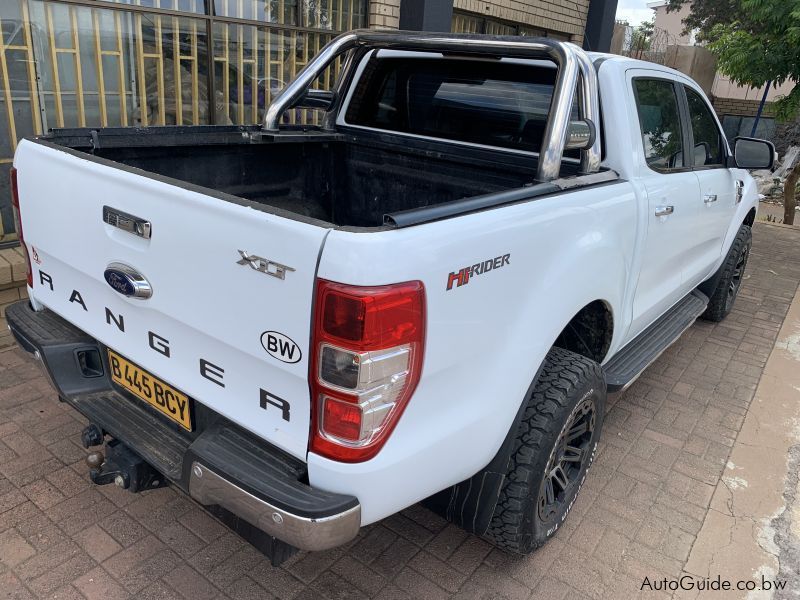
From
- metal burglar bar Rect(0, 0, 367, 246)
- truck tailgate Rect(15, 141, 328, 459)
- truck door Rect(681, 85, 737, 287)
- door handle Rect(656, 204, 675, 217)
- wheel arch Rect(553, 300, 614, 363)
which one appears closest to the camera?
truck tailgate Rect(15, 141, 328, 459)

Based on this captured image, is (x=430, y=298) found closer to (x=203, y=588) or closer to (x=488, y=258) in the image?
(x=488, y=258)

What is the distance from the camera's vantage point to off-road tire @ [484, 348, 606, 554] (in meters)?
2.37

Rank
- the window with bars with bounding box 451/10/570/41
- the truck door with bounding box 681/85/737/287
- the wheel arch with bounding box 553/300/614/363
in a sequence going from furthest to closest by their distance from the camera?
the window with bars with bounding box 451/10/570/41 < the truck door with bounding box 681/85/737/287 < the wheel arch with bounding box 553/300/614/363

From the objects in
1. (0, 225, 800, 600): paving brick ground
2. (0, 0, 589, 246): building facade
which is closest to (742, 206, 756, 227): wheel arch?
(0, 225, 800, 600): paving brick ground

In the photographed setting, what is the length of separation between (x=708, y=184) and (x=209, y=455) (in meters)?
3.33

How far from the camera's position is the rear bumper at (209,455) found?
68.9 inches

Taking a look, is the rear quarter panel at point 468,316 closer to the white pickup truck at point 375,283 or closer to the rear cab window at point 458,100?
the white pickup truck at point 375,283

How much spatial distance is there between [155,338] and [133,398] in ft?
1.24

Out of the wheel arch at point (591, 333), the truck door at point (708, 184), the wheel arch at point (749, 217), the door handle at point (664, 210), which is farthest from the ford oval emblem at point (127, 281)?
the wheel arch at point (749, 217)

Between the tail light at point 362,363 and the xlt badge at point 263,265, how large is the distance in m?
0.13

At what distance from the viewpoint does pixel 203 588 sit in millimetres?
2424

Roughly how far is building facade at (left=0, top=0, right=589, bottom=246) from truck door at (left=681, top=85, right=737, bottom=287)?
12.4ft

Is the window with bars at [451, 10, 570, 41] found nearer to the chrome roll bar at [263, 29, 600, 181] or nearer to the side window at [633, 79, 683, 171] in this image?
the side window at [633, 79, 683, 171]

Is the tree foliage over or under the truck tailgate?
over
